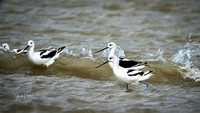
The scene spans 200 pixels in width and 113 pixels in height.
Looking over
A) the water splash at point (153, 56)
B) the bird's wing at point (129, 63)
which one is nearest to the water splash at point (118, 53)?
the water splash at point (153, 56)

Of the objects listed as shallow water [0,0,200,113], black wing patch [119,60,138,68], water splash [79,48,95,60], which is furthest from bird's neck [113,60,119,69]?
water splash [79,48,95,60]

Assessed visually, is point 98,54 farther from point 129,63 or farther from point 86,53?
point 129,63

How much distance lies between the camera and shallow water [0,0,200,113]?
6.23 m

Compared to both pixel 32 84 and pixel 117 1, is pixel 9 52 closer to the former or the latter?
pixel 32 84

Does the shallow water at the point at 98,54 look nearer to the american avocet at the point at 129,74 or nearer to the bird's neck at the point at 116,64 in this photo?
the american avocet at the point at 129,74

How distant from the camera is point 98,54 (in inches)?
378

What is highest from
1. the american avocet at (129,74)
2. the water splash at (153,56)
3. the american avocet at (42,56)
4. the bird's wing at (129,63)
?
the american avocet at (42,56)

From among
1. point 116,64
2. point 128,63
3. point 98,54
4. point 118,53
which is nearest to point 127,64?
point 128,63

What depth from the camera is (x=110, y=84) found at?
7.37 m

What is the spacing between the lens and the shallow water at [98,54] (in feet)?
20.5

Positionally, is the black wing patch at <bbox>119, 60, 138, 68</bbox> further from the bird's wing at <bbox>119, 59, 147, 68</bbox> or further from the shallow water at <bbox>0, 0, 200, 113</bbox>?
the shallow water at <bbox>0, 0, 200, 113</bbox>

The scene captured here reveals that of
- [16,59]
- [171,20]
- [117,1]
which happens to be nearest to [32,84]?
[16,59]

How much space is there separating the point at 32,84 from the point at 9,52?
282 centimetres

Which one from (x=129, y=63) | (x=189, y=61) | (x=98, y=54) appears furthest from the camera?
(x=98, y=54)
